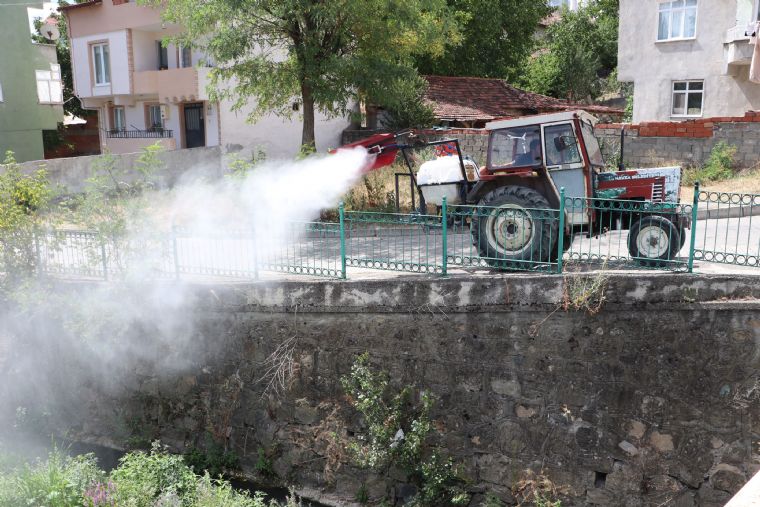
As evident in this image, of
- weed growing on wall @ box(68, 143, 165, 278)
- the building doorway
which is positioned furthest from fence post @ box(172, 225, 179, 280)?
the building doorway

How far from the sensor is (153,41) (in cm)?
2367

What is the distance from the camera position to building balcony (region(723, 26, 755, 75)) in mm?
19188

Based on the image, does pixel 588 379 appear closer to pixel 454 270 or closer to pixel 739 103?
pixel 454 270

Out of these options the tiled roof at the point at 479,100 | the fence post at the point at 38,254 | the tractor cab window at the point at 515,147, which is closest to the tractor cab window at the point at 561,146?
the tractor cab window at the point at 515,147

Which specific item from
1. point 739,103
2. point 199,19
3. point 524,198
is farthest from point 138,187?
point 739,103

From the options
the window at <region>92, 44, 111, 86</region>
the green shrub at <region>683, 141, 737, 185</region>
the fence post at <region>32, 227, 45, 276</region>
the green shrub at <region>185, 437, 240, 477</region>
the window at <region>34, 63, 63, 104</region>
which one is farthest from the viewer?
the window at <region>92, 44, 111, 86</region>

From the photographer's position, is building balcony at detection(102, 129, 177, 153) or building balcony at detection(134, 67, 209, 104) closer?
building balcony at detection(134, 67, 209, 104)

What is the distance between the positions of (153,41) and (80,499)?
18.7 m

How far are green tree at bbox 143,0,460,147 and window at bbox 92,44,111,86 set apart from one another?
10.1 meters

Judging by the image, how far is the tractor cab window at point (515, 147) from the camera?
31.3 feet

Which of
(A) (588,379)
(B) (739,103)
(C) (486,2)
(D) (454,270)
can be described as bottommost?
(A) (588,379)

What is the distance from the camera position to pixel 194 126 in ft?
75.5

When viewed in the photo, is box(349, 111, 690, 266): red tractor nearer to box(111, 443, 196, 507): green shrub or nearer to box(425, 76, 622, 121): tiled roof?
box(111, 443, 196, 507): green shrub

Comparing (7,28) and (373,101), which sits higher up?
(7,28)
